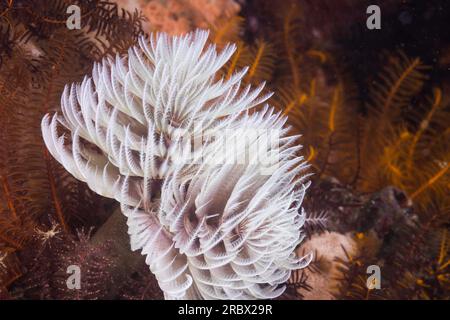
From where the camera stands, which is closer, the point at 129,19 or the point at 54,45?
the point at 54,45

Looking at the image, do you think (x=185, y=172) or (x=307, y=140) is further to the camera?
(x=307, y=140)

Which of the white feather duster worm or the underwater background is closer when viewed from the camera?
the white feather duster worm

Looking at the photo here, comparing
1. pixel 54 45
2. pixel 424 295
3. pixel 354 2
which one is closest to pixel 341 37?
pixel 354 2

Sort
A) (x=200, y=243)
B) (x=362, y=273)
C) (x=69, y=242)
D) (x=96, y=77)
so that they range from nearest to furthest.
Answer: (x=200, y=243) → (x=96, y=77) → (x=69, y=242) → (x=362, y=273)

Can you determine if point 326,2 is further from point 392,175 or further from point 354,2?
point 392,175
